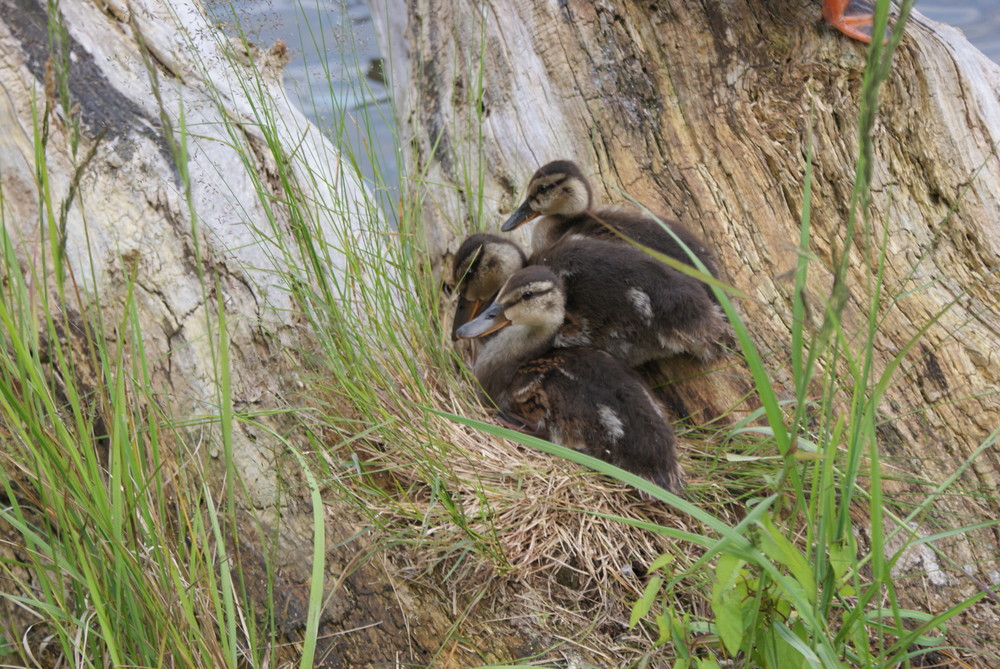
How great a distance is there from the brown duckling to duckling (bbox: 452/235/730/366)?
0.11 m

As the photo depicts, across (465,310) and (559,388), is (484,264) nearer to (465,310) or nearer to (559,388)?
(465,310)

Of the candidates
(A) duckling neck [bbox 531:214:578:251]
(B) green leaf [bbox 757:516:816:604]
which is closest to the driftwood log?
(A) duckling neck [bbox 531:214:578:251]

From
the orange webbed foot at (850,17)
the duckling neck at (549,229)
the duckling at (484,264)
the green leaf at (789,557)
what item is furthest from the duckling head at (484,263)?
the green leaf at (789,557)

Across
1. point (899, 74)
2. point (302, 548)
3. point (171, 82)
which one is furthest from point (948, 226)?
point (171, 82)

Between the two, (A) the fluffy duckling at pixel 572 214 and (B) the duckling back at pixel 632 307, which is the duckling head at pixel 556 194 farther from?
(B) the duckling back at pixel 632 307

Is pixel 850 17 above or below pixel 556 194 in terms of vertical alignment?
above

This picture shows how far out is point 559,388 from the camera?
2.59 metres

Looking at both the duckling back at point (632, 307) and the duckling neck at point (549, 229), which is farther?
the duckling neck at point (549, 229)

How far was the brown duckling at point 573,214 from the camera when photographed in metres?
2.92

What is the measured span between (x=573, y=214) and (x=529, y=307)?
0.61 metres

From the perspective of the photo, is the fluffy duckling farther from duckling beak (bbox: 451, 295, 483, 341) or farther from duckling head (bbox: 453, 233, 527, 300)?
duckling beak (bbox: 451, 295, 483, 341)

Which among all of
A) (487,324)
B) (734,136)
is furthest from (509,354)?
(734,136)

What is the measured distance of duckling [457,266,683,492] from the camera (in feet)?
7.70

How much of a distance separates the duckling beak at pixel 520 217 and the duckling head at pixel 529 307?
0.48 m
